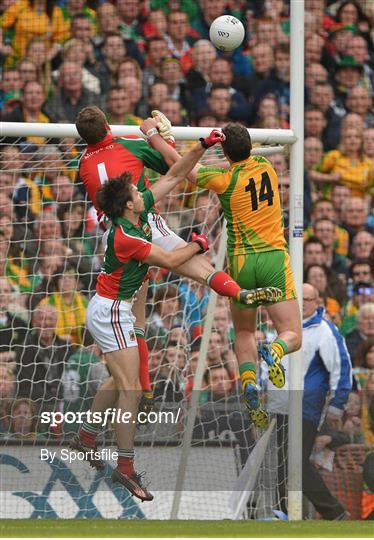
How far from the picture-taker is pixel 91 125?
9.94 metres

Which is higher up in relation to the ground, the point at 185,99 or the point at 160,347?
the point at 185,99

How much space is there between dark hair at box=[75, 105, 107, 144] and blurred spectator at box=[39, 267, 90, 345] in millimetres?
2247

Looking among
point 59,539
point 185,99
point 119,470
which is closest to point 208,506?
point 119,470

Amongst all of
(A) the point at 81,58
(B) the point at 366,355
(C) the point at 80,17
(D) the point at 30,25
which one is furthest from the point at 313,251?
(D) the point at 30,25

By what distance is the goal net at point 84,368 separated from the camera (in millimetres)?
10914

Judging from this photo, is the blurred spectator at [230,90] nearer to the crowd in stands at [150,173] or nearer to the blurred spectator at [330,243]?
the crowd in stands at [150,173]

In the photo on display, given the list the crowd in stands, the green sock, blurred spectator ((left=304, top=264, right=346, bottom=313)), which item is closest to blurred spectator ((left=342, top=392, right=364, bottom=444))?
the crowd in stands

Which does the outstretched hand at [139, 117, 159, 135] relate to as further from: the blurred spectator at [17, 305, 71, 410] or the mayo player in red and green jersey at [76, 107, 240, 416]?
the blurred spectator at [17, 305, 71, 410]

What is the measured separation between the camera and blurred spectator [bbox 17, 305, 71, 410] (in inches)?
457

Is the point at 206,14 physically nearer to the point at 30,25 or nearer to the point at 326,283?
the point at 30,25

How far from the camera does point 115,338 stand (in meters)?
9.93

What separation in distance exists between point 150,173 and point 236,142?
3.04 metres

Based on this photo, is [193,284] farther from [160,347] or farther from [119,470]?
[119,470]

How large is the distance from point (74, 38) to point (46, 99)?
84cm
